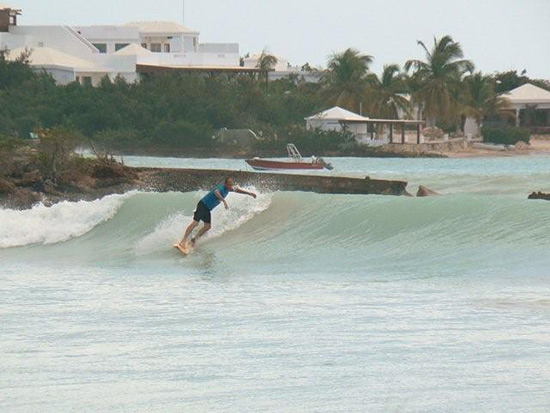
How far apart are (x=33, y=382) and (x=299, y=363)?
213 centimetres

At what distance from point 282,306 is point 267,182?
15116mm

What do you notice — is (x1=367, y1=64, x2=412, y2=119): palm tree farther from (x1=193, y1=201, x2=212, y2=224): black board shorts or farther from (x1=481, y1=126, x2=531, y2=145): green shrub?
(x1=193, y1=201, x2=212, y2=224): black board shorts

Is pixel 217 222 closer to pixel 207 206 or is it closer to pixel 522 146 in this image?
pixel 207 206

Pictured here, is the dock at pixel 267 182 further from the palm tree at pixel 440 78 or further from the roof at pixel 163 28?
the roof at pixel 163 28

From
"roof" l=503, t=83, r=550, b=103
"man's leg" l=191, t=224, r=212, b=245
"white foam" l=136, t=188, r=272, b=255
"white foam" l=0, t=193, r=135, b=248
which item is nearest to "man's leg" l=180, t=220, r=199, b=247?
"man's leg" l=191, t=224, r=212, b=245

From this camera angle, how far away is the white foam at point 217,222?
2442 cm

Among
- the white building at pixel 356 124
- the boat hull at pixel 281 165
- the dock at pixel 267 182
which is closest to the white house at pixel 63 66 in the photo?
the white building at pixel 356 124

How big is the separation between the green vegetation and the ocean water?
4471 cm

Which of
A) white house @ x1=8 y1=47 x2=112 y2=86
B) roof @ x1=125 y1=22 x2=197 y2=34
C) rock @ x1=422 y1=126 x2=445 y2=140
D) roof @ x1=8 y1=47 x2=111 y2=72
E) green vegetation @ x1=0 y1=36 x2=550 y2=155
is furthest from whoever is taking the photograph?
roof @ x1=125 y1=22 x2=197 y2=34

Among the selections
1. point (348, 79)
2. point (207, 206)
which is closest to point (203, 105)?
point (348, 79)

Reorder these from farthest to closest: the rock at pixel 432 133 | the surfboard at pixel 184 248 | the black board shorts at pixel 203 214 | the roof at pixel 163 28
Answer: the roof at pixel 163 28
the rock at pixel 432 133
the black board shorts at pixel 203 214
the surfboard at pixel 184 248

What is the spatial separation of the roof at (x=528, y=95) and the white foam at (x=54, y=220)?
212 ft

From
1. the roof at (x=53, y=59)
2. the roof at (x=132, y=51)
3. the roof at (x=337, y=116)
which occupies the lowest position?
the roof at (x=337, y=116)

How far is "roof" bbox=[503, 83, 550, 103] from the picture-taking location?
91125 mm
